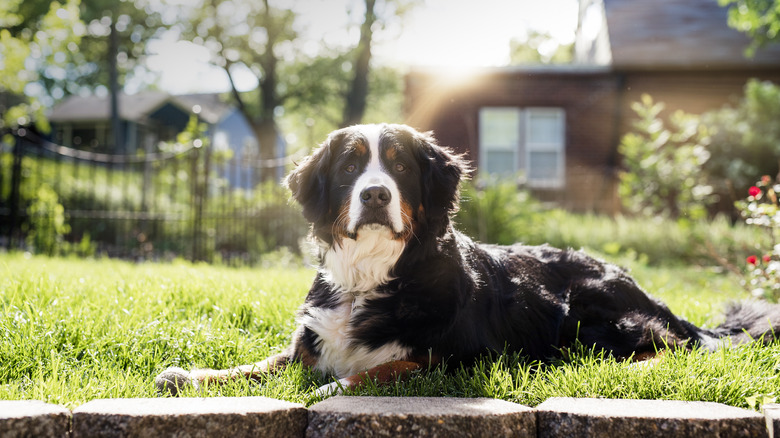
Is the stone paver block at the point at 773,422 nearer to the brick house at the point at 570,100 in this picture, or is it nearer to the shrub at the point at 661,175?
the shrub at the point at 661,175

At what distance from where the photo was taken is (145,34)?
91.9ft

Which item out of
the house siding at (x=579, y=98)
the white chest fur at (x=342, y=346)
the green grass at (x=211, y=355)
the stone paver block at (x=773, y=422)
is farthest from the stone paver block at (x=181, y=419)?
the house siding at (x=579, y=98)

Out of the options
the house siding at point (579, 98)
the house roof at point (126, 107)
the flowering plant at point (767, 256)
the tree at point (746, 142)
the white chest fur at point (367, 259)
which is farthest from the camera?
the house roof at point (126, 107)

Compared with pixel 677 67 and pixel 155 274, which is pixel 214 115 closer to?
pixel 677 67

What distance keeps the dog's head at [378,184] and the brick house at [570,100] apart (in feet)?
40.0

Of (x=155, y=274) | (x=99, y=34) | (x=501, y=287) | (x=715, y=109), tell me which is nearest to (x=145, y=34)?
(x=99, y=34)

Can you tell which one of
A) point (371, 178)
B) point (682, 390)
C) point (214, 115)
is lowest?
point (682, 390)

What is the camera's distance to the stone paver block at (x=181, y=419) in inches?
81.5

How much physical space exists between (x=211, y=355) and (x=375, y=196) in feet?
4.07

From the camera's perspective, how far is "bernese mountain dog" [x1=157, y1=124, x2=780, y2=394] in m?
2.81

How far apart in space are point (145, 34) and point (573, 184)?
841 inches

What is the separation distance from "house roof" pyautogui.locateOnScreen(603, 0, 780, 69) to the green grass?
12.2 meters

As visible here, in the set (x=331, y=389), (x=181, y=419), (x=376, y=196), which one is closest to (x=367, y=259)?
(x=376, y=196)

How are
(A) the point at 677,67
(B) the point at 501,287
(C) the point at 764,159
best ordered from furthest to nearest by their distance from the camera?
(A) the point at 677,67 → (C) the point at 764,159 → (B) the point at 501,287
